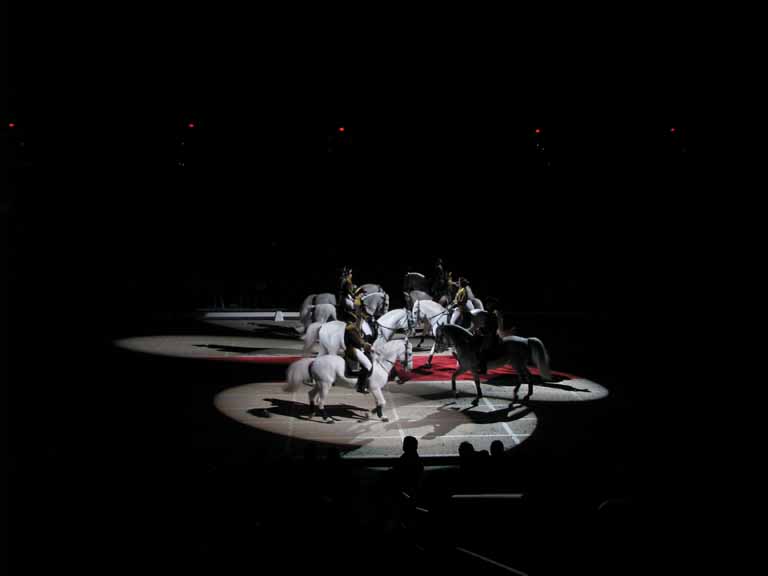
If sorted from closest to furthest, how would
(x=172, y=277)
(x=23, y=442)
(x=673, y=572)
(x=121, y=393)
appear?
(x=673, y=572) → (x=23, y=442) → (x=121, y=393) → (x=172, y=277)

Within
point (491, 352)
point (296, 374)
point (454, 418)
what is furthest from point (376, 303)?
point (296, 374)

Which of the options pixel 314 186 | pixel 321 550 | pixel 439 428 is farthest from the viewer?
pixel 314 186

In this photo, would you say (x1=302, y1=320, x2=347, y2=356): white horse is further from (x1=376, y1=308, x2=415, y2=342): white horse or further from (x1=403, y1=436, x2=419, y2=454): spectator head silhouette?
(x1=403, y1=436, x2=419, y2=454): spectator head silhouette

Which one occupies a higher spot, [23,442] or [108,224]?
[108,224]

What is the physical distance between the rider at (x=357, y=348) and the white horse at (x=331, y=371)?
114mm

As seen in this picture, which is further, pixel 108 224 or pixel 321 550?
pixel 108 224

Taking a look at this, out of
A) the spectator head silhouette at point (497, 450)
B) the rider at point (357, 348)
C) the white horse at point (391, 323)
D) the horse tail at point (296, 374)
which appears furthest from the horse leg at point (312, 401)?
the spectator head silhouette at point (497, 450)

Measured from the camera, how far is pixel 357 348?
28.9 ft

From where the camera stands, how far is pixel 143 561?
346 cm

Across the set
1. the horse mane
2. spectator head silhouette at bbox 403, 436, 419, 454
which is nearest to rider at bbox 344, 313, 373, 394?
the horse mane

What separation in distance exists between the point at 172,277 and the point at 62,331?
613 cm

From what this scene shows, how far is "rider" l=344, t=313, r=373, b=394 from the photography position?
8.62m

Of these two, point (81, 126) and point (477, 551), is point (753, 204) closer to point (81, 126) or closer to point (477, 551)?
point (477, 551)

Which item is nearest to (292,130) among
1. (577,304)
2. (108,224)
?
(108,224)
